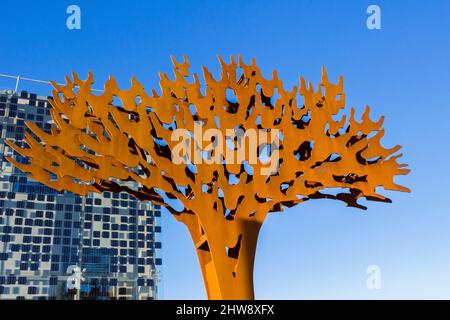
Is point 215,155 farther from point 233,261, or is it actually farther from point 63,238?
point 63,238

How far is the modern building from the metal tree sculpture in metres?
36.6

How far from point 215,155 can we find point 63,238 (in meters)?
42.1

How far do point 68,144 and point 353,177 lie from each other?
7.21 metres

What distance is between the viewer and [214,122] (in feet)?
37.3

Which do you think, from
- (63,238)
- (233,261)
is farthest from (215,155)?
(63,238)

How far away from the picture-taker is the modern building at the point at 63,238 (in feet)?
151

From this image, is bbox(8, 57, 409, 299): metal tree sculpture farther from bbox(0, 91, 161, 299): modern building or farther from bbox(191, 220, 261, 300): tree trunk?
bbox(0, 91, 161, 299): modern building

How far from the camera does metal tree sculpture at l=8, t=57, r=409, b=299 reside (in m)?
11.0

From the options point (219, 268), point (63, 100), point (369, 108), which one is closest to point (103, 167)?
point (63, 100)

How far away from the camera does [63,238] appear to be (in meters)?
48.9

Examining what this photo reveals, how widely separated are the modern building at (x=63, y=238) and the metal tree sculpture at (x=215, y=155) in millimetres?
36612

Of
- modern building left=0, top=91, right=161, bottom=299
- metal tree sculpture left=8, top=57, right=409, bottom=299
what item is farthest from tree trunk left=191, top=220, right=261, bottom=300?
modern building left=0, top=91, right=161, bottom=299

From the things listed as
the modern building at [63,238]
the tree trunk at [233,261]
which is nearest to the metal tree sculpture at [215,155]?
the tree trunk at [233,261]

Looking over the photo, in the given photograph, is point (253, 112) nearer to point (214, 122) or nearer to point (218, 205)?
point (214, 122)
